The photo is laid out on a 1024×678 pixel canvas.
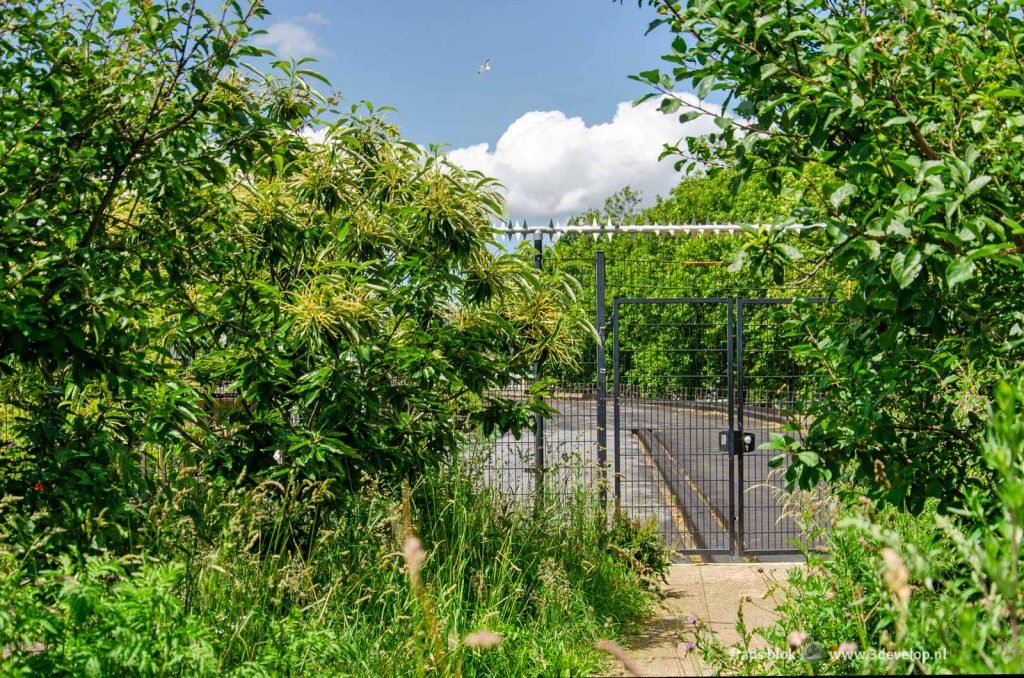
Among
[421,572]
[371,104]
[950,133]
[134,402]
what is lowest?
[421,572]

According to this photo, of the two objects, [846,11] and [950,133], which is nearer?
[950,133]

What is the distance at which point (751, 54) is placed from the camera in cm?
307

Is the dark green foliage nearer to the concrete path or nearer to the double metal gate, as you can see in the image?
the concrete path

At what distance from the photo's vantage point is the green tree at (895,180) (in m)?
2.78

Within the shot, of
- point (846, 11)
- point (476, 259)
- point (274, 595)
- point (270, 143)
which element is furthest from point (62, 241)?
point (846, 11)

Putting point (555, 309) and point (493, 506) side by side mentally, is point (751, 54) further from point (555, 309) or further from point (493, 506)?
point (493, 506)

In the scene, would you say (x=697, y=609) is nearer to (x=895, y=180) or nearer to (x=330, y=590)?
(x=330, y=590)

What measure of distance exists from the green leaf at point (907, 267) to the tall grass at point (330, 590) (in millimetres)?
1556

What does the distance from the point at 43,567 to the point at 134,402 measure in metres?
0.80

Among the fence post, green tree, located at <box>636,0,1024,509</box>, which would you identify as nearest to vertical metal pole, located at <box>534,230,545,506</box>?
the fence post

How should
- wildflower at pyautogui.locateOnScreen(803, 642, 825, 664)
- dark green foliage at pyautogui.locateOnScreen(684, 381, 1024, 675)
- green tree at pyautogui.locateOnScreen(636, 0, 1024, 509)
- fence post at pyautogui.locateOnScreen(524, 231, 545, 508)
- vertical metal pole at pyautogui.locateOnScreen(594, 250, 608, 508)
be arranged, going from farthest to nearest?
Result: vertical metal pole at pyautogui.locateOnScreen(594, 250, 608, 508) → fence post at pyautogui.locateOnScreen(524, 231, 545, 508) → green tree at pyautogui.locateOnScreen(636, 0, 1024, 509) → wildflower at pyautogui.locateOnScreen(803, 642, 825, 664) → dark green foliage at pyautogui.locateOnScreen(684, 381, 1024, 675)

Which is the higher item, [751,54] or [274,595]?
[751,54]

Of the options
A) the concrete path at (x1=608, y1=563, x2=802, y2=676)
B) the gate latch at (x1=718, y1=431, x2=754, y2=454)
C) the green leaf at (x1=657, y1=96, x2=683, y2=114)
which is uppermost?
the green leaf at (x1=657, y1=96, x2=683, y2=114)

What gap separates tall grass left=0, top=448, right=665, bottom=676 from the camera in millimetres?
2543
